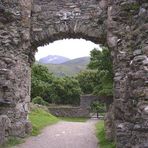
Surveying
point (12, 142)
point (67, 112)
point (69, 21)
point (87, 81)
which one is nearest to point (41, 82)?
point (67, 112)

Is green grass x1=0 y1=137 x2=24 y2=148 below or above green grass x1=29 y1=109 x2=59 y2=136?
below

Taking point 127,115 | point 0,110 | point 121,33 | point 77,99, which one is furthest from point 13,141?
point 77,99

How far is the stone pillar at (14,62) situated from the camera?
10789mm

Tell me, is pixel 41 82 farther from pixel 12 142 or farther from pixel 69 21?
pixel 12 142

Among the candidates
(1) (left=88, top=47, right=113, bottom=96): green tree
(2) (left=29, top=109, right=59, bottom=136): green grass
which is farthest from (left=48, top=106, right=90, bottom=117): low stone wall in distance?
(1) (left=88, top=47, right=113, bottom=96): green tree

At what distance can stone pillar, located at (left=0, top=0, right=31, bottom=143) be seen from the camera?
10789 millimetres

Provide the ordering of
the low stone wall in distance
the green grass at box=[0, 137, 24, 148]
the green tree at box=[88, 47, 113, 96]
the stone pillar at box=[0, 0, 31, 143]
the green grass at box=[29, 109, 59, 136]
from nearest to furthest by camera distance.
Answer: the green grass at box=[0, 137, 24, 148], the stone pillar at box=[0, 0, 31, 143], the green tree at box=[88, 47, 113, 96], the green grass at box=[29, 109, 59, 136], the low stone wall in distance

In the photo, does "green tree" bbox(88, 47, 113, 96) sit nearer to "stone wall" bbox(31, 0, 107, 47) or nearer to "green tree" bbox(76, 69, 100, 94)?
"stone wall" bbox(31, 0, 107, 47)

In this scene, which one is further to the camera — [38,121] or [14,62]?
[38,121]

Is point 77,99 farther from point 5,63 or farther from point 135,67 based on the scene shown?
point 135,67

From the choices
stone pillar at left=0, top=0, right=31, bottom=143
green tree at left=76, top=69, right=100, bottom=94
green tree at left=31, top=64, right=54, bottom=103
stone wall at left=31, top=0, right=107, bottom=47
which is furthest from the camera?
green tree at left=76, top=69, right=100, bottom=94

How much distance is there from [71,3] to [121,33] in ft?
9.63

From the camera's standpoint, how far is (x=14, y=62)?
1109 centimetres

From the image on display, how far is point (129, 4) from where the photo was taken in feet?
24.8
